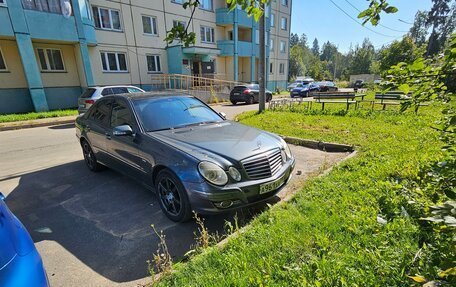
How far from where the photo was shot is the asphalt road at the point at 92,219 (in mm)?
2641

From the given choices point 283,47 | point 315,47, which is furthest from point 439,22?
point 315,47

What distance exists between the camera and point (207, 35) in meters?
24.2

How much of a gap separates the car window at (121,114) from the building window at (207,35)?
21.2 metres

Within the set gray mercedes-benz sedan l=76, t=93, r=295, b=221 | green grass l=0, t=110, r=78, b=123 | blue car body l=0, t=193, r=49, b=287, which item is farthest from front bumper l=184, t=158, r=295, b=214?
green grass l=0, t=110, r=78, b=123

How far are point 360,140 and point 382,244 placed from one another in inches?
183

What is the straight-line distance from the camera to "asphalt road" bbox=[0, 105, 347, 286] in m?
2.64

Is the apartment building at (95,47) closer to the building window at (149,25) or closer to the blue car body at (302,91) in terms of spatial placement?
the building window at (149,25)

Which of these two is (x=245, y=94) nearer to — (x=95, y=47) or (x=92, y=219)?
(x=95, y=47)

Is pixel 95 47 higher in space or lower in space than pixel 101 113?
higher

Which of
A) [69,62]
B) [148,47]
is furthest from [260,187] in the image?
[148,47]

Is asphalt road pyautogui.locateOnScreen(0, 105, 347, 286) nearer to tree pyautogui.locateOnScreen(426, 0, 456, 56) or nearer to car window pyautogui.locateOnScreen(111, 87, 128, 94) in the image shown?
car window pyautogui.locateOnScreen(111, 87, 128, 94)

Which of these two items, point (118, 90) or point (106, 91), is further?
point (118, 90)

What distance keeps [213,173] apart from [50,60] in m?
17.8

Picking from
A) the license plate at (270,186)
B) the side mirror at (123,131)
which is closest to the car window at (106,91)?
the side mirror at (123,131)
